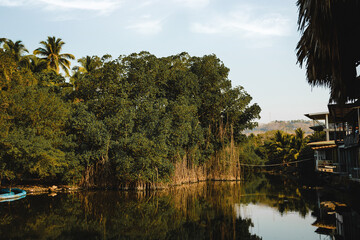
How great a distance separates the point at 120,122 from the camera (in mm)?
25781

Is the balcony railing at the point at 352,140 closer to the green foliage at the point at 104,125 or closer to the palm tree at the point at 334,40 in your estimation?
the green foliage at the point at 104,125

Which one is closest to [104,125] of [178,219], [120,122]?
[120,122]

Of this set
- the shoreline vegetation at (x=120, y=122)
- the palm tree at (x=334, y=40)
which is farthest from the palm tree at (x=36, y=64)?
the palm tree at (x=334, y=40)

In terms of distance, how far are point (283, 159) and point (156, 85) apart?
2767 centimetres

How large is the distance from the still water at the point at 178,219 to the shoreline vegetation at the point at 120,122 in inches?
187

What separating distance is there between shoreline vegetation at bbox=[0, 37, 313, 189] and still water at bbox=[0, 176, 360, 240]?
15.6ft

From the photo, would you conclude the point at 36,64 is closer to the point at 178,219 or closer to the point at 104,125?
the point at 104,125

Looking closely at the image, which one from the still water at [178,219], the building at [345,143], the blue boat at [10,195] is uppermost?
the building at [345,143]

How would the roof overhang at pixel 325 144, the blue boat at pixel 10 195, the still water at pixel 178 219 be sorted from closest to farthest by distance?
the still water at pixel 178 219 < the blue boat at pixel 10 195 < the roof overhang at pixel 325 144

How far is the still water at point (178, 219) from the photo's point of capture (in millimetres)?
11305

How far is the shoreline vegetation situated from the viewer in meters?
22.5

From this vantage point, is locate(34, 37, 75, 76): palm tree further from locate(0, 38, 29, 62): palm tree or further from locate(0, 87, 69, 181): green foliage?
locate(0, 87, 69, 181): green foliage

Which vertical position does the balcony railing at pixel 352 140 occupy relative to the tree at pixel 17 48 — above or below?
below

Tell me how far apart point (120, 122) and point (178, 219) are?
43.1 feet
